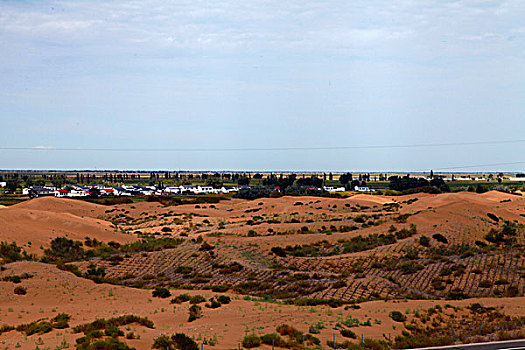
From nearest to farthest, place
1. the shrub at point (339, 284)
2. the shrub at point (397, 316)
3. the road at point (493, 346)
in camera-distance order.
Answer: the road at point (493, 346) < the shrub at point (397, 316) < the shrub at point (339, 284)

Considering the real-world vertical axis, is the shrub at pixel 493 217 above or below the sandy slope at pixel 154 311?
above

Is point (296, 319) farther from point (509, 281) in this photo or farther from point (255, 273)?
point (509, 281)

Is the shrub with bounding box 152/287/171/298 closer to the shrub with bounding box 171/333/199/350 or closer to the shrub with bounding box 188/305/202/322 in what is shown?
the shrub with bounding box 188/305/202/322

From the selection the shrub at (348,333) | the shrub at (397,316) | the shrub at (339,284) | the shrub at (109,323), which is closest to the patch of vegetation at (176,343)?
the shrub at (109,323)

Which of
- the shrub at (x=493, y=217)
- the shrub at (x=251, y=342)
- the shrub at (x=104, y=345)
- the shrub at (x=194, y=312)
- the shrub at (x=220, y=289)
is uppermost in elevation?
the shrub at (x=493, y=217)

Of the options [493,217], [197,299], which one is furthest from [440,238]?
[197,299]

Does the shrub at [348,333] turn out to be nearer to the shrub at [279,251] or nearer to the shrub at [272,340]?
the shrub at [272,340]

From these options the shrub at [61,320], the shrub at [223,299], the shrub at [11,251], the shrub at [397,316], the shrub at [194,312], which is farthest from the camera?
the shrub at [11,251]
